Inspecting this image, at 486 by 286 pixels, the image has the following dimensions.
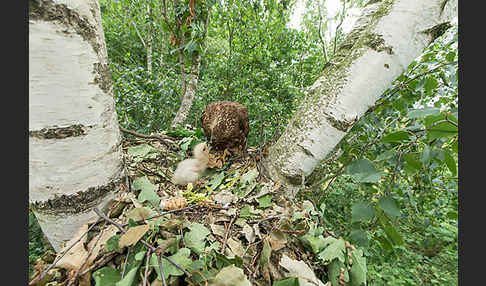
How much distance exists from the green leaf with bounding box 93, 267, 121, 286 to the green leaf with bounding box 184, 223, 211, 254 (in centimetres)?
13

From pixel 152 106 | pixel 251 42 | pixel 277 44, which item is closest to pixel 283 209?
pixel 152 106

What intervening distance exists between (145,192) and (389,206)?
2.17ft

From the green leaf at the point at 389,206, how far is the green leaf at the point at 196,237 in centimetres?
46

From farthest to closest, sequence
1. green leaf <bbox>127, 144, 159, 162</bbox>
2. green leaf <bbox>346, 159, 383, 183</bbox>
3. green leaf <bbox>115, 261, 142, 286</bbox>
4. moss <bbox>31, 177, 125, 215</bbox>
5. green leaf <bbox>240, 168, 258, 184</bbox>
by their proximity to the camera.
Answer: green leaf <bbox>127, 144, 159, 162</bbox> → green leaf <bbox>240, 168, 258, 184</bbox> → green leaf <bbox>346, 159, 383, 183</bbox> → moss <bbox>31, 177, 125, 215</bbox> → green leaf <bbox>115, 261, 142, 286</bbox>

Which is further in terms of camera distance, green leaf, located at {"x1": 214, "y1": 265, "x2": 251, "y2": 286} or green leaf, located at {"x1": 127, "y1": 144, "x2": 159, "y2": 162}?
green leaf, located at {"x1": 127, "y1": 144, "x2": 159, "y2": 162}

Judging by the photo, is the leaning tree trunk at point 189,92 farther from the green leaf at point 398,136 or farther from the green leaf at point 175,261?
the green leaf at point 398,136

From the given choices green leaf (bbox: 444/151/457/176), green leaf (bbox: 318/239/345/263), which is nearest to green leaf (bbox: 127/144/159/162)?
green leaf (bbox: 318/239/345/263)

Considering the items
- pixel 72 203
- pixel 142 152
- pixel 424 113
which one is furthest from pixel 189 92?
pixel 424 113

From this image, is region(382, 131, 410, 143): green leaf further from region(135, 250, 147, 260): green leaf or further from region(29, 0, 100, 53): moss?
region(29, 0, 100, 53): moss

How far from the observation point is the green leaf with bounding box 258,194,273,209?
1.82 feet

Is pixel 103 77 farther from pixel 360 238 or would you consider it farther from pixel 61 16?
pixel 360 238

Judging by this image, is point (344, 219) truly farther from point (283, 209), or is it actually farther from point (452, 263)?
point (283, 209)

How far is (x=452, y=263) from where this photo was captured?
1908mm

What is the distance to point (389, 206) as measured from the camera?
1.61 feet
